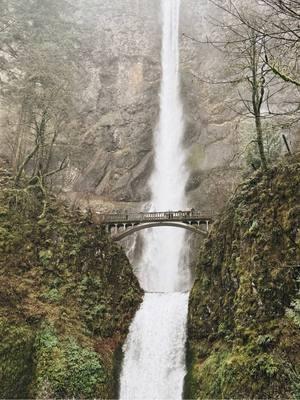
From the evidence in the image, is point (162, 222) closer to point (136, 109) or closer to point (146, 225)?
point (146, 225)

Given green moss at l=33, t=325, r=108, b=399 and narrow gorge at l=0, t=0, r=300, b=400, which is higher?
narrow gorge at l=0, t=0, r=300, b=400

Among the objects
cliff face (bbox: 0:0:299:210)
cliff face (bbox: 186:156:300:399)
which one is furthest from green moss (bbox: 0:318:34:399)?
cliff face (bbox: 0:0:299:210)

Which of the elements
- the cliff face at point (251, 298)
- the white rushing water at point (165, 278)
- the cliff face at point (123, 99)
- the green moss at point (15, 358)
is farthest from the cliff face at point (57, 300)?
the cliff face at point (123, 99)

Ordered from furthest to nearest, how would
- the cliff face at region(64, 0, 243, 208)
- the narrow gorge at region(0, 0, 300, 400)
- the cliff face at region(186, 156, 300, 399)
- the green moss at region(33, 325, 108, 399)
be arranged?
the cliff face at region(64, 0, 243, 208), the green moss at region(33, 325, 108, 399), the narrow gorge at region(0, 0, 300, 400), the cliff face at region(186, 156, 300, 399)

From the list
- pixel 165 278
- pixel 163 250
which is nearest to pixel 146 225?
pixel 165 278

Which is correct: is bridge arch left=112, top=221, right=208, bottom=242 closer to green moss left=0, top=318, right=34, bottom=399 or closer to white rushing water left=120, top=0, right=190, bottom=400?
white rushing water left=120, top=0, right=190, bottom=400
